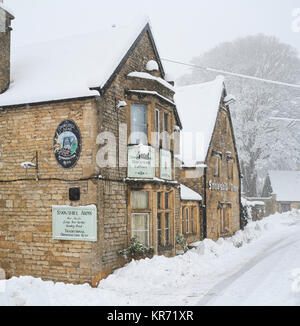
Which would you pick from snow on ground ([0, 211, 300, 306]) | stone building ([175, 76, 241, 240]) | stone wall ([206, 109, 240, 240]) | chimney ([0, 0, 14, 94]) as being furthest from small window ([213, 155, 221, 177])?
chimney ([0, 0, 14, 94])

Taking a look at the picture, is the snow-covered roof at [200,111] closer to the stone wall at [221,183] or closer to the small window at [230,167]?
the stone wall at [221,183]

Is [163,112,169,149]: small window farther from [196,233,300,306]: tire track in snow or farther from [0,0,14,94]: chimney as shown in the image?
[0,0,14,94]: chimney

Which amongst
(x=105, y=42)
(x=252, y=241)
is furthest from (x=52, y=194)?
(x=252, y=241)

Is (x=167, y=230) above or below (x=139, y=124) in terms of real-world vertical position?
below

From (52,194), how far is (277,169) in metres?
39.3

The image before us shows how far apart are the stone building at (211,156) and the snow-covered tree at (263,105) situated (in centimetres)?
1196

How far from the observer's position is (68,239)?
11961 mm

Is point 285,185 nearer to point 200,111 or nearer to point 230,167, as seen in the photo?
point 230,167

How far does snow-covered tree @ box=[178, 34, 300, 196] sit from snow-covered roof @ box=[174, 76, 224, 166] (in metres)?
13.5

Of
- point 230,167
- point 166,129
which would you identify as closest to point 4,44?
point 166,129

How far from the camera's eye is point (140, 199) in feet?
45.7

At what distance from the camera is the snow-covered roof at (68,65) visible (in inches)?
493

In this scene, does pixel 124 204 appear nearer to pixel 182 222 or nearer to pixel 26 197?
pixel 26 197

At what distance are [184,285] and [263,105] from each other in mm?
29638
